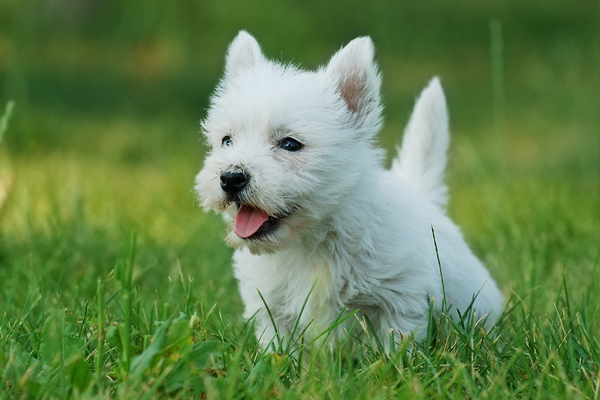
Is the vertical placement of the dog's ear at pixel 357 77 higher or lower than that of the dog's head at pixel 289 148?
higher

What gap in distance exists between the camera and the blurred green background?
459cm

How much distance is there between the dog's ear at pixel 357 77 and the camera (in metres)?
3.03

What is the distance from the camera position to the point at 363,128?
10.1 ft

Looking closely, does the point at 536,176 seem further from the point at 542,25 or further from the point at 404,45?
the point at 542,25

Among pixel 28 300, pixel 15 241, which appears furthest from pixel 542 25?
pixel 28 300

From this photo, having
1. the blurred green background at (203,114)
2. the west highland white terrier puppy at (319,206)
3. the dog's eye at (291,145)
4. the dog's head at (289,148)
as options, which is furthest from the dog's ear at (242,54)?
the dog's eye at (291,145)

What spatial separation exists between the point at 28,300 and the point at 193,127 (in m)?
6.61

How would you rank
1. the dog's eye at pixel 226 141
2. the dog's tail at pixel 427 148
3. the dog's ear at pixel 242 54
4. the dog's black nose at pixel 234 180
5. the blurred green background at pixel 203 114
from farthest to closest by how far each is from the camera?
the blurred green background at pixel 203 114 < the dog's tail at pixel 427 148 < the dog's ear at pixel 242 54 < the dog's eye at pixel 226 141 < the dog's black nose at pixel 234 180

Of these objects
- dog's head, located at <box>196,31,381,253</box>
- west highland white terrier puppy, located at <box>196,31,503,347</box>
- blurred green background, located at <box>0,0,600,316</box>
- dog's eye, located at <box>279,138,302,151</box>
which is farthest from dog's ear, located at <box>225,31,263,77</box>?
dog's eye, located at <box>279,138,302,151</box>

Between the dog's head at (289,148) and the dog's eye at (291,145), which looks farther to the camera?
the dog's eye at (291,145)

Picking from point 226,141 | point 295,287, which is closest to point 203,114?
point 226,141

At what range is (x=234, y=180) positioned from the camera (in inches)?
106

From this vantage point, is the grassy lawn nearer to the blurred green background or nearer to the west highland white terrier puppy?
the blurred green background

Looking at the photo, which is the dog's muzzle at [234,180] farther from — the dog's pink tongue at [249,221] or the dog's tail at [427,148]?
the dog's tail at [427,148]
